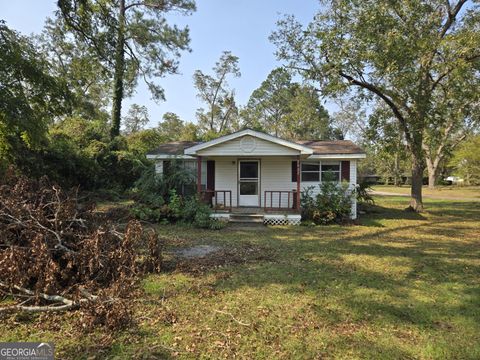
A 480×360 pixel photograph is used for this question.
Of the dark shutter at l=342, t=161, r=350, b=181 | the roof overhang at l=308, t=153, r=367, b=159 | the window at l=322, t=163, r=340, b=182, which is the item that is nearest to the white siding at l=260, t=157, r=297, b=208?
the roof overhang at l=308, t=153, r=367, b=159

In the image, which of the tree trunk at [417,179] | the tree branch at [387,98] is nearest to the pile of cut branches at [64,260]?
the tree branch at [387,98]

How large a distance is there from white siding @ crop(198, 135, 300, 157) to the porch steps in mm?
2422

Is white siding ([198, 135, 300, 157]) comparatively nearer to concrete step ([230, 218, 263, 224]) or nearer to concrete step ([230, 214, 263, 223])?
concrete step ([230, 214, 263, 223])

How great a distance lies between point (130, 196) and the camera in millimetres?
16094

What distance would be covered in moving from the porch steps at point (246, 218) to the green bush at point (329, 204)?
1885mm

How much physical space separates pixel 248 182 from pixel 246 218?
2188 millimetres

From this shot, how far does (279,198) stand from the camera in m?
13.1

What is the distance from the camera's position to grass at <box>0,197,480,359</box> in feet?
10.6

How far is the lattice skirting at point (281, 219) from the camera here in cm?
1162

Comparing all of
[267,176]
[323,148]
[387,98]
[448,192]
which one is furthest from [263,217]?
[448,192]

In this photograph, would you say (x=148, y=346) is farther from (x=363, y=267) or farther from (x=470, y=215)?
(x=470, y=215)

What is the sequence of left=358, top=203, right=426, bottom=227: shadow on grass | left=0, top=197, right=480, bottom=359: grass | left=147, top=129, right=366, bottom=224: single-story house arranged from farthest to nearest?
left=147, top=129, right=366, bottom=224: single-story house → left=358, top=203, right=426, bottom=227: shadow on grass → left=0, top=197, right=480, bottom=359: grass

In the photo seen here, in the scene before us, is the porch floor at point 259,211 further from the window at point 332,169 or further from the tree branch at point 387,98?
the tree branch at point 387,98

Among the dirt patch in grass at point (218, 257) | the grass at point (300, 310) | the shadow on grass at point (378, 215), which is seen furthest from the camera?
the shadow on grass at point (378, 215)
